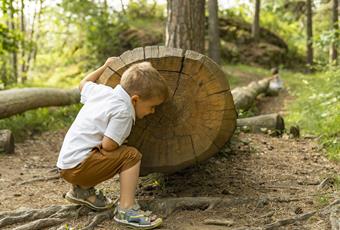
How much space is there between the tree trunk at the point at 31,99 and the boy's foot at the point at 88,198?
155 inches

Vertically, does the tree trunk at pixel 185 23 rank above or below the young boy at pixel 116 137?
above

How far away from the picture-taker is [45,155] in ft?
21.7

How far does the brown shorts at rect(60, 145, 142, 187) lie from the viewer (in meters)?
3.41

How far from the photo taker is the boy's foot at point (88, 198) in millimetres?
3686

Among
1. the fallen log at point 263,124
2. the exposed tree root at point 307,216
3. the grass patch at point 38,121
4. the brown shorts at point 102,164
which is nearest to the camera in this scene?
the exposed tree root at point 307,216

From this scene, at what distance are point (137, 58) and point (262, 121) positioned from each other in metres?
3.98

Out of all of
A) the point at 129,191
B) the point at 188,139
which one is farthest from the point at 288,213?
the point at 129,191

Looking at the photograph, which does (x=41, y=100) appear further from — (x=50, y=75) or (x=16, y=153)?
(x=50, y=75)

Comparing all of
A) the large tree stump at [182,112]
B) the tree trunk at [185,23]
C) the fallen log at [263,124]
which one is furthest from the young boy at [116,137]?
the fallen log at [263,124]

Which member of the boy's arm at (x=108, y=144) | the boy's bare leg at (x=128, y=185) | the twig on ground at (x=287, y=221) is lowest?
the twig on ground at (x=287, y=221)

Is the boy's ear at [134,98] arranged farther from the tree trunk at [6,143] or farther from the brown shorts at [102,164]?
the tree trunk at [6,143]

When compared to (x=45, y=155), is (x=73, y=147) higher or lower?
higher

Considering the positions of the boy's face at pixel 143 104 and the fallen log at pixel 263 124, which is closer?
the boy's face at pixel 143 104

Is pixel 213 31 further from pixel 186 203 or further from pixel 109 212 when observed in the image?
pixel 109 212
